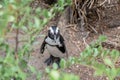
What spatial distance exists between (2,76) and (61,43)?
7.97ft

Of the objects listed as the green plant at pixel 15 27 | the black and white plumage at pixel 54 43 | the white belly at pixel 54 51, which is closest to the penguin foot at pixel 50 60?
the black and white plumage at pixel 54 43

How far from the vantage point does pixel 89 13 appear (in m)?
4.75

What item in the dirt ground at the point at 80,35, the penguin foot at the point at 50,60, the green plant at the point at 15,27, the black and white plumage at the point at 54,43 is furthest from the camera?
the dirt ground at the point at 80,35

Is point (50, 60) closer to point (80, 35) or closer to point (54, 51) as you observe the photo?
point (54, 51)

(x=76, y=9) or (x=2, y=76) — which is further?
(x=76, y=9)

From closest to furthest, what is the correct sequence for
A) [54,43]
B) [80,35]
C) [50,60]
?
[54,43]
[50,60]
[80,35]

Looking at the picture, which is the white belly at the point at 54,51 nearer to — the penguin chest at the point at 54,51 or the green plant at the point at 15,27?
the penguin chest at the point at 54,51

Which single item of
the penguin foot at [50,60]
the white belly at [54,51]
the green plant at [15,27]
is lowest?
the penguin foot at [50,60]

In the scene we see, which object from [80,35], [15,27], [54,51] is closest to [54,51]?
[54,51]

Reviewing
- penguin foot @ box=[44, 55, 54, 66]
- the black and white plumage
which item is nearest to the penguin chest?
the black and white plumage

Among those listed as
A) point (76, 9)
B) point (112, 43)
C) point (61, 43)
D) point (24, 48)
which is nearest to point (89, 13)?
point (76, 9)

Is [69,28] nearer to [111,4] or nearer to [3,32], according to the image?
[111,4]

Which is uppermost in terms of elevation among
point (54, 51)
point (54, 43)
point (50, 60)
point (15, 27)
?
point (15, 27)

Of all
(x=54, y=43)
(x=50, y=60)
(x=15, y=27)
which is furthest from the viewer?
(x=50, y=60)
